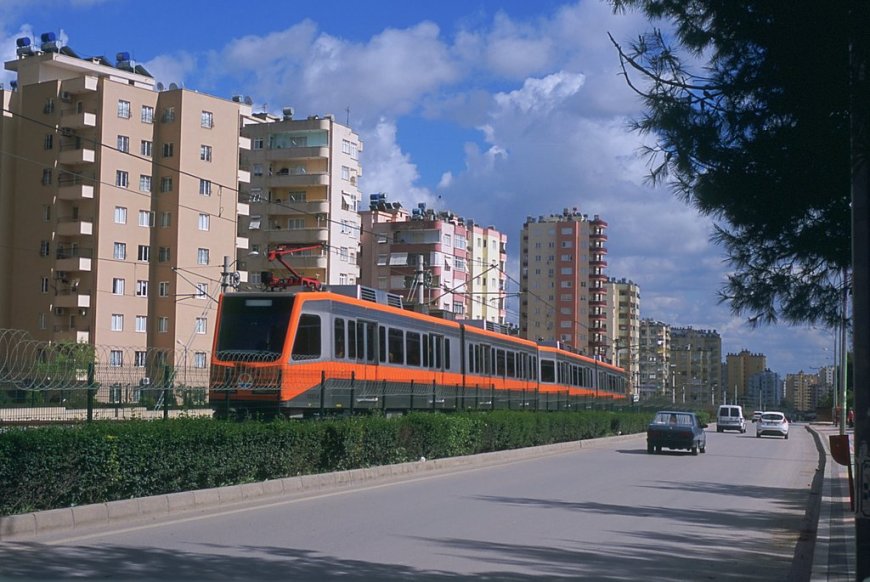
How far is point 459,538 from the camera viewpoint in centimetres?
1271

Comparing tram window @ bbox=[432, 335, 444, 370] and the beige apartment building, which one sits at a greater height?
the beige apartment building

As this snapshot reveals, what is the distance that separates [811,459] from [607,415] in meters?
11.5

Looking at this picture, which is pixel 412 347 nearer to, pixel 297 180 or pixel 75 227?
pixel 75 227

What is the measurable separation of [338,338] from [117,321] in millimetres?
41329

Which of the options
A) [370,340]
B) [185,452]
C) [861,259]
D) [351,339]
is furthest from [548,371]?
[861,259]

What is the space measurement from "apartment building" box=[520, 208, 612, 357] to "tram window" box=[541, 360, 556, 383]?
290 ft

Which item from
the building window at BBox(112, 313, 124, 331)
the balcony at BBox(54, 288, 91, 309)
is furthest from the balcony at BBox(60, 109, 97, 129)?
the building window at BBox(112, 313, 124, 331)

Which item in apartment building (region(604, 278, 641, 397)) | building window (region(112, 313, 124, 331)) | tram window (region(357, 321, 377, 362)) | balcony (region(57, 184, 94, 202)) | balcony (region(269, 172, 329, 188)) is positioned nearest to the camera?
tram window (region(357, 321, 377, 362))

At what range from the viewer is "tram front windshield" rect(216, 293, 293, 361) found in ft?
79.8

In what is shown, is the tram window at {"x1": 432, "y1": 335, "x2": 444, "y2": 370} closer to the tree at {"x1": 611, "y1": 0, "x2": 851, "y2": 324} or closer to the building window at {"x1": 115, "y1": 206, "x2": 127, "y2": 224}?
the tree at {"x1": 611, "y1": 0, "x2": 851, "y2": 324}

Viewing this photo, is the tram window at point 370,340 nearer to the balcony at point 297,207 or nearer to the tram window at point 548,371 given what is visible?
the tram window at point 548,371

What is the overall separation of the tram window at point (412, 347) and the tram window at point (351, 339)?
11.7 feet

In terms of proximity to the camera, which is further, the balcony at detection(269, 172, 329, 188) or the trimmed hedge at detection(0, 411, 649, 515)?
the balcony at detection(269, 172, 329, 188)

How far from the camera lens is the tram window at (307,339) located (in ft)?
80.1
